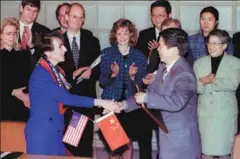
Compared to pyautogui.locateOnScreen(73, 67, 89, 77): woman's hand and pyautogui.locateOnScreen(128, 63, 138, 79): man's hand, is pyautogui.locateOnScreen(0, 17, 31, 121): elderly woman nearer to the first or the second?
pyautogui.locateOnScreen(73, 67, 89, 77): woman's hand

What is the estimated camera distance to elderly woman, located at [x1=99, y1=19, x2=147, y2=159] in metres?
4.75

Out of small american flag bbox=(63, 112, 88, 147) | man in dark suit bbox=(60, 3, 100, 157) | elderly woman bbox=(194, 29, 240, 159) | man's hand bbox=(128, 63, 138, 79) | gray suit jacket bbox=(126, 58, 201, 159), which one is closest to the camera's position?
gray suit jacket bbox=(126, 58, 201, 159)

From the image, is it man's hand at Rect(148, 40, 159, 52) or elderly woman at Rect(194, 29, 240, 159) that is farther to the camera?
man's hand at Rect(148, 40, 159, 52)

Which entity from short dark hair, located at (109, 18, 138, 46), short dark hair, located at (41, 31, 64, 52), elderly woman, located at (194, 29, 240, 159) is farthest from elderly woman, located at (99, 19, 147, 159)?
short dark hair, located at (41, 31, 64, 52)

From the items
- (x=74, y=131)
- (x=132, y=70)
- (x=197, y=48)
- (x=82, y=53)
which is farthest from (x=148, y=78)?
(x=74, y=131)

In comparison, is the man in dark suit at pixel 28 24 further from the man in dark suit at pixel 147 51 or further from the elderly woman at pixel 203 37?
the elderly woman at pixel 203 37

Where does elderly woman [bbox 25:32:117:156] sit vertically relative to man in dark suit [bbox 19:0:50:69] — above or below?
below

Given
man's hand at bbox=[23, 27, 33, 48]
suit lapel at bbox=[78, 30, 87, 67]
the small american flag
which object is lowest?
the small american flag

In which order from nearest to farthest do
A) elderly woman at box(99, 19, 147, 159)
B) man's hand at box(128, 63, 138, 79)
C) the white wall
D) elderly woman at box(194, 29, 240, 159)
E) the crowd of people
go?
1. the crowd of people
2. elderly woman at box(194, 29, 240, 159)
3. man's hand at box(128, 63, 138, 79)
4. elderly woman at box(99, 19, 147, 159)
5. the white wall

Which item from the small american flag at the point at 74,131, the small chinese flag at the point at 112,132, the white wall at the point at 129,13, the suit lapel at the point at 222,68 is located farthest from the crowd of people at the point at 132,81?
the white wall at the point at 129,13

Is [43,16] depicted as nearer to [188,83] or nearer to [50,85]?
[50,85]

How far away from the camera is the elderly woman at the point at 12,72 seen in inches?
186

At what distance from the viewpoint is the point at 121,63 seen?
4797 millimetres

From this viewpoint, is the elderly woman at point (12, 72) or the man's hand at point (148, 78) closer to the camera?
the man's hand at point (148, 78)
